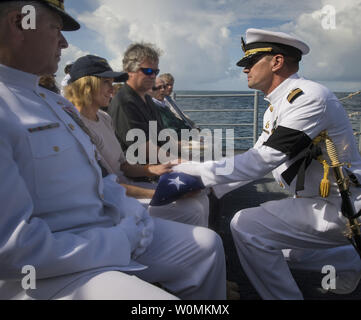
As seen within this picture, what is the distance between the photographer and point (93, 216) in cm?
125

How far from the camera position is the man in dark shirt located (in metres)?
2.52

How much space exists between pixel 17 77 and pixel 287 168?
155 cm

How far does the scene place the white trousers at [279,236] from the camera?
1.89 m

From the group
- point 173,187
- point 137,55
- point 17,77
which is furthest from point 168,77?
point 17,77

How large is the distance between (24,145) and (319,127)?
1.56 metres

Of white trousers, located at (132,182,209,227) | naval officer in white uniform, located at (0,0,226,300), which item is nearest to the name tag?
naval officer in white uniform, located at (0,0,226,300)

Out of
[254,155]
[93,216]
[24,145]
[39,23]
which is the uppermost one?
[39,23]

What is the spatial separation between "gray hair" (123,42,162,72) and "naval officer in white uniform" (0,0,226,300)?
1.41 m

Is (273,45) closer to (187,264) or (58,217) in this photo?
(187,264)

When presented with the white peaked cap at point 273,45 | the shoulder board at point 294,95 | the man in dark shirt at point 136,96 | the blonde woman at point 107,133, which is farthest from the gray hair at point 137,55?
the shoulder board at point 294,95

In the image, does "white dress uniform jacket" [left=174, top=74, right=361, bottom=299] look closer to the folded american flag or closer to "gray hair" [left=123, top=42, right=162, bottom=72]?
the folded american flag

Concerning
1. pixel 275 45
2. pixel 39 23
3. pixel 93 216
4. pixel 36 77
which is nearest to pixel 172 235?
pixel 93 216

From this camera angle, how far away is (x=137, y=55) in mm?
2803
